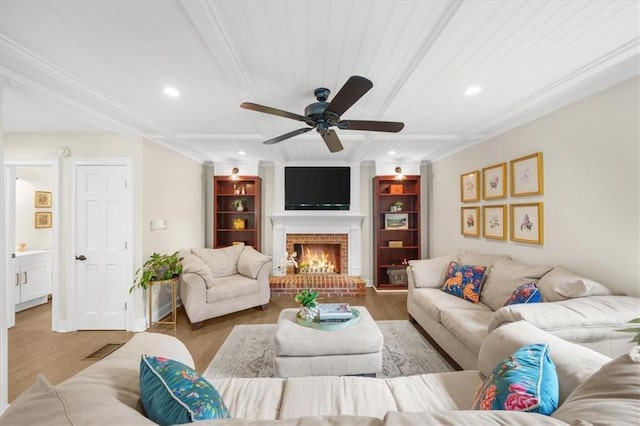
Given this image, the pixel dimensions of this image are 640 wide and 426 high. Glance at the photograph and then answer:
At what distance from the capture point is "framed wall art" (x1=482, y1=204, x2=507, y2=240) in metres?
3.12

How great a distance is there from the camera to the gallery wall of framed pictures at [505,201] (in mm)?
2691

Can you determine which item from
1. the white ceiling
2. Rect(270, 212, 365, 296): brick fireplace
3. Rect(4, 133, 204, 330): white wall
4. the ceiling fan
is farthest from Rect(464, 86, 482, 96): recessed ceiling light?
Rect(4, 133, 204, 330): white wall

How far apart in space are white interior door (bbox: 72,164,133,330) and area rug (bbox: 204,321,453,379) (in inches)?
61.7

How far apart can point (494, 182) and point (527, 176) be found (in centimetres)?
48

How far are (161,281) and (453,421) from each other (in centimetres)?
346

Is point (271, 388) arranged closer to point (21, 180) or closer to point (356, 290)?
point (356, 290)

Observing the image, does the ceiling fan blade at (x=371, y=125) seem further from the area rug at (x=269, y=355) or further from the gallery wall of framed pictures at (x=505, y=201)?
the area rug at (x=269, y=355)

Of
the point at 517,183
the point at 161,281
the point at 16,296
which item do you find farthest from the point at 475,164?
the point at 16,296

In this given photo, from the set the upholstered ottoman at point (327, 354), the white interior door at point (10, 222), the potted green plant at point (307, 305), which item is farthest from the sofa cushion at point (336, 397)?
the white interior door at point (10, 222)

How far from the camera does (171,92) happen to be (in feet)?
7.39

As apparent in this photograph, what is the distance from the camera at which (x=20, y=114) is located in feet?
8.61

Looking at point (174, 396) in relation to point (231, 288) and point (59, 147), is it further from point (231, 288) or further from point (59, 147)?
point (59, 147)

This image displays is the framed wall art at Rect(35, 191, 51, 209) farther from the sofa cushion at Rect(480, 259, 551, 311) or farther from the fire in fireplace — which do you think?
the sofa cushion at Rect(480, 259, 551, 311)

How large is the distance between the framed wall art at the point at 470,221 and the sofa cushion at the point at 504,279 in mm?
825
